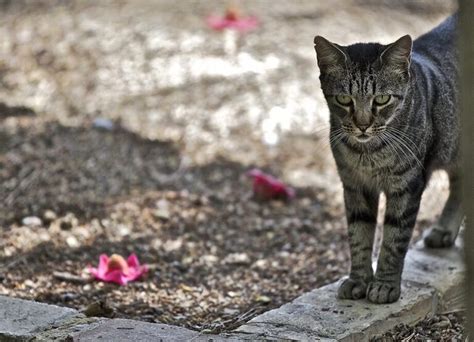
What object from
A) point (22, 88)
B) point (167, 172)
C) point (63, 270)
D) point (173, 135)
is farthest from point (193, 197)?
point (22, 88)

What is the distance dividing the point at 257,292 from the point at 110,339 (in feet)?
3.79

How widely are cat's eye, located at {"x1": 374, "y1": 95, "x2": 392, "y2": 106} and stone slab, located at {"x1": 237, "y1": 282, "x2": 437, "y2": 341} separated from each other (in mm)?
822

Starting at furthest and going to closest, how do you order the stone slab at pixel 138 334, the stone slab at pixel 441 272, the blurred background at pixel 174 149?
the blurred background at pixel 174 149 → the stone slab at pixel 441 272 → the stone slab at pixel 138 334

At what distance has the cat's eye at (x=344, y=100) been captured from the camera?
3752mm

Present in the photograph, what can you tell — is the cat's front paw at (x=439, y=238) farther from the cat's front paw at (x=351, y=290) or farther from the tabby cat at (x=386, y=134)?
the cat's front paw at (x=351, y=290)

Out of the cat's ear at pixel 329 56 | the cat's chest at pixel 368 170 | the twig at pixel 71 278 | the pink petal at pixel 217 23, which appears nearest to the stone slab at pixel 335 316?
the cat's chest at pixel 368 170

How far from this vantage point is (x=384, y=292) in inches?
155

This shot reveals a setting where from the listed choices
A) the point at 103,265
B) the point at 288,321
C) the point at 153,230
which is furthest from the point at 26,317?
the point at 153,230

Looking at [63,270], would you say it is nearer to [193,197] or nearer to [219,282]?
[219,282]

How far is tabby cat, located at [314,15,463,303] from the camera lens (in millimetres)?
3752

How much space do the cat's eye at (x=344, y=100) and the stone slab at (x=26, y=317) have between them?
133 cm

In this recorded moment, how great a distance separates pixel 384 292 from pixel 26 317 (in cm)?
143

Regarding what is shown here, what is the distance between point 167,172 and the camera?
611 centimetres

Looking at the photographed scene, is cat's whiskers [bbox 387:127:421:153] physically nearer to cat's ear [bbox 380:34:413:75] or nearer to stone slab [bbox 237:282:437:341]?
cat's ear [bbox 380:34:413:75]
